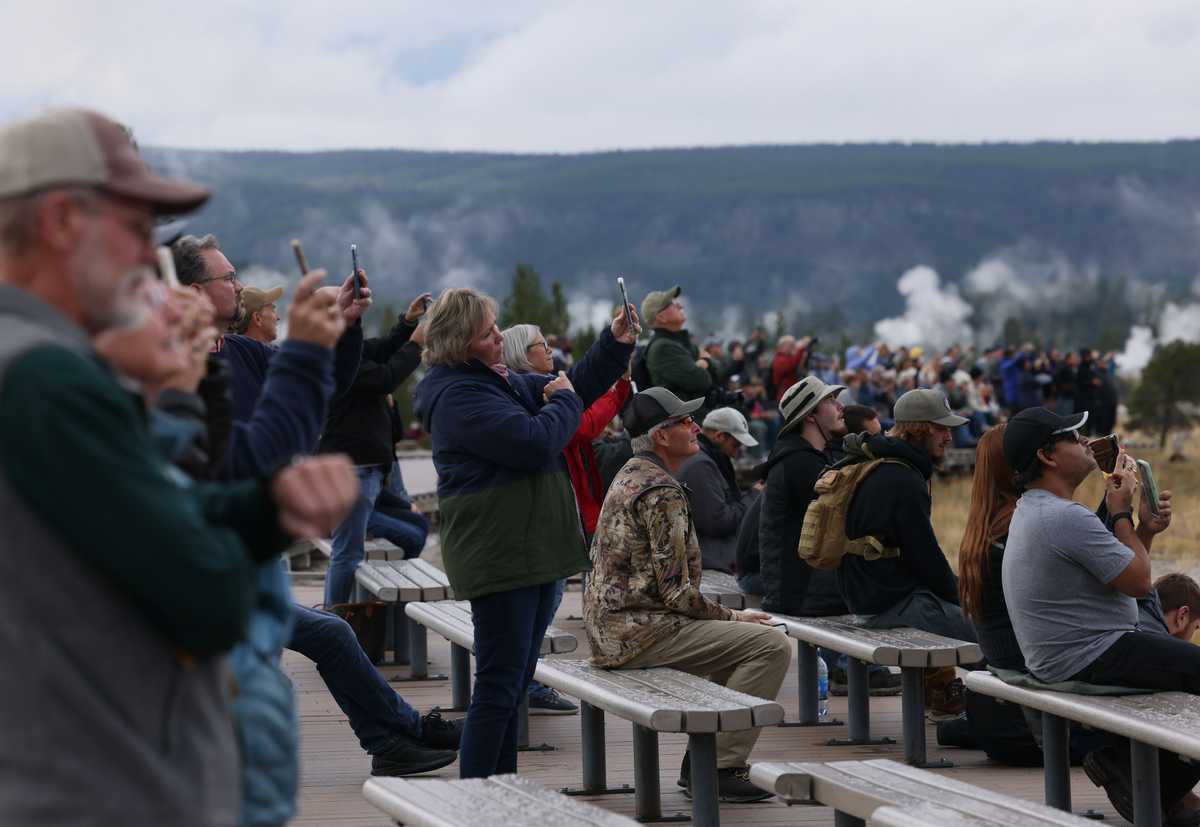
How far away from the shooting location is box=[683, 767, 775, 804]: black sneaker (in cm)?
616

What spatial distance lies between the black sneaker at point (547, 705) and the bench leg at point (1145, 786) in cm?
299

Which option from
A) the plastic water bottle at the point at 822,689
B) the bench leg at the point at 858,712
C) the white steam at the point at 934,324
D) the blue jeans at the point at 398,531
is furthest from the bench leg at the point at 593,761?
the white steam at the point at 934,324

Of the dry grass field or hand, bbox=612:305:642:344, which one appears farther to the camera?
the dry grass field

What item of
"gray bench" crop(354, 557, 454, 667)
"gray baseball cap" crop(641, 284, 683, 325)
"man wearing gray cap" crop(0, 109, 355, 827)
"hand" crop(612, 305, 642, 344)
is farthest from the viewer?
"gray baseball cap" crop(641, 284, 683, 325)

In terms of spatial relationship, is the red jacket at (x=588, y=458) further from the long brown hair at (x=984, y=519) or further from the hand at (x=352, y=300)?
the hand at (x=352, y=300)

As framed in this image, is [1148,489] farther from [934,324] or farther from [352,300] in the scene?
[934,324]

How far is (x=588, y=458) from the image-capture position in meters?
8.15

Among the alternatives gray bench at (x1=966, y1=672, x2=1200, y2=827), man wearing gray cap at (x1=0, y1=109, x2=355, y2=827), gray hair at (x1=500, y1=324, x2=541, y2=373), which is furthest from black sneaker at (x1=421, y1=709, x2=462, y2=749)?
man wearing gray cap at (x1=0, y1=109, x2=355, y2=827)

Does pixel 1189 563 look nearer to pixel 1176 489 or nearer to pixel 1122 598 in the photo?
pixel 1176 489

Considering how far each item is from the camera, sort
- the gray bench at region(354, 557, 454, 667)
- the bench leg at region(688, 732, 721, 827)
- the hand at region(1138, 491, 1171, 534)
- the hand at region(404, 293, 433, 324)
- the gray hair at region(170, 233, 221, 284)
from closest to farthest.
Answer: the gray hair at region(170, 233, 221, 284) < the bench leg at region(688, 732, 721, 827) < the hand at region(1138, 491, 1171, 534) < the hand at region(404, 293, 433, 324) < the gray bench at region(354, 557, 454, 667)

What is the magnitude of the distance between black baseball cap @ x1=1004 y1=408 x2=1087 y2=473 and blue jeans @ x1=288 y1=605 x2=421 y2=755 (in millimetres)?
2255

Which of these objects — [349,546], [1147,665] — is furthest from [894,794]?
[349,546]

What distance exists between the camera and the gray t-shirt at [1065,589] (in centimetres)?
580

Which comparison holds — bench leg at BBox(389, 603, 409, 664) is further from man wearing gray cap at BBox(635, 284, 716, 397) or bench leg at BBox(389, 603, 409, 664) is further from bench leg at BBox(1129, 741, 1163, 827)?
bench leg at BBox(1129, 741, 1163, 827)
